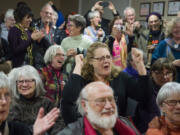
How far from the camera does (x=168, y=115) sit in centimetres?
189

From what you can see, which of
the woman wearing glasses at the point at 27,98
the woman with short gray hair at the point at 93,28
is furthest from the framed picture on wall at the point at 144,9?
the woman wearing glasses at the point at 27,98

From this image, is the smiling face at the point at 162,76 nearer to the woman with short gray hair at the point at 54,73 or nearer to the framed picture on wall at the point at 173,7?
the woman with short gray hair at the point at 54,73

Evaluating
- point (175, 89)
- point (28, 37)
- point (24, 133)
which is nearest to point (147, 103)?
point (175, 89)

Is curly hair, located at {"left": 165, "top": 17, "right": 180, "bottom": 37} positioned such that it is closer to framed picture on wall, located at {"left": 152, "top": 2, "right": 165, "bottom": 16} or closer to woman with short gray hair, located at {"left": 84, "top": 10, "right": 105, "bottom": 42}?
woman with short gray hair, located at {"left": 84, "top": 10, "right": 105, "bottom": 42}

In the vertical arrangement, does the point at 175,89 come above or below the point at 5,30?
below

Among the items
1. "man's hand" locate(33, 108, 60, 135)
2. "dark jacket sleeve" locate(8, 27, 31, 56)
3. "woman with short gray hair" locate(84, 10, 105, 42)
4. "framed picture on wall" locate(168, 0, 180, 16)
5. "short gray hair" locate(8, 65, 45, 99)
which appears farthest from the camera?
"framed picture on wall" locate(168, 0, 180, 16)

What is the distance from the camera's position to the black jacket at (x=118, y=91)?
2053 millimetres

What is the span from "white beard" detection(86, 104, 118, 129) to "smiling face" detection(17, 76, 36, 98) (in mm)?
713

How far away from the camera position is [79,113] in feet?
6.72

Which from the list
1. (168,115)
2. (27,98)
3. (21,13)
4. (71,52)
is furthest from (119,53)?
(168,115)

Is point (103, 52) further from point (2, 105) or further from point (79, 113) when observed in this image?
point (2, 105)

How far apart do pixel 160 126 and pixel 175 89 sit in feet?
0.93

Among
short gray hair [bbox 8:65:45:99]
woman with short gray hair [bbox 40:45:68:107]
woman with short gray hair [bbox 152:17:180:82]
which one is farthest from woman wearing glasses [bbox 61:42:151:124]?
woman with short gray hair [bbox 152:17:180:82]

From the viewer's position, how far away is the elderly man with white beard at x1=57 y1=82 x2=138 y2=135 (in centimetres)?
Result: 172
